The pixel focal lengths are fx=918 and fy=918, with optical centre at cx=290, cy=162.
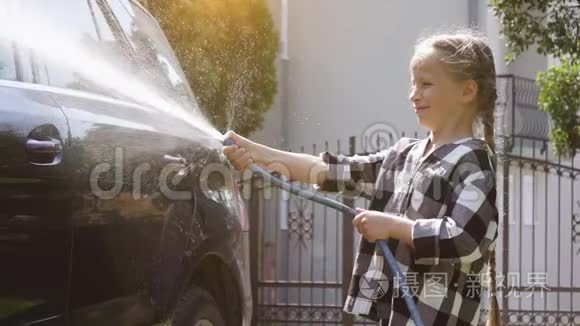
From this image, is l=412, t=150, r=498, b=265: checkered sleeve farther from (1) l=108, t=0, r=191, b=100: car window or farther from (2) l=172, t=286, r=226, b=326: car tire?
(1) l=108, t=0, r=191, b=100: car window

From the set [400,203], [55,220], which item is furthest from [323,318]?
[55,220]

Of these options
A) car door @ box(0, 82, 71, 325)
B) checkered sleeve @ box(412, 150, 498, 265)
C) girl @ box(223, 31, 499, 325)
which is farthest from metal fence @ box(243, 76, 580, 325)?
car door @ box(0, 82, 71, 325)

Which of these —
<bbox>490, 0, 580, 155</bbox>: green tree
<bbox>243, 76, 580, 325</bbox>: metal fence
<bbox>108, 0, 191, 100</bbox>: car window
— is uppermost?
<bbox>490, 0, 580, 155</bbox>: green tree

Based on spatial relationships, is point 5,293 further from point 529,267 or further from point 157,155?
point 529,267

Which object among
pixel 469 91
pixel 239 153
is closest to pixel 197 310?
pixel 239 153

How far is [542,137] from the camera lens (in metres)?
11.2

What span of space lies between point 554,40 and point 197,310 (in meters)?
5.16

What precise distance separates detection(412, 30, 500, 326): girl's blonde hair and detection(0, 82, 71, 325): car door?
1.00 m

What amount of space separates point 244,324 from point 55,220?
1150mm

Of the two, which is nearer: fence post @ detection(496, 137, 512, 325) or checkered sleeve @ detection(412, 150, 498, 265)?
checkered sleeve @ detection(412, 150, 498, 265)

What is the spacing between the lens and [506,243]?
7.17 meters

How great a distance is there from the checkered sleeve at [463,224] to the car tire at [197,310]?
59 centimetres

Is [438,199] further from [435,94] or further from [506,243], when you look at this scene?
[506,243]

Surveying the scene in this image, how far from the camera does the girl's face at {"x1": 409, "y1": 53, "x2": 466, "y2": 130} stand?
2.31 meters
